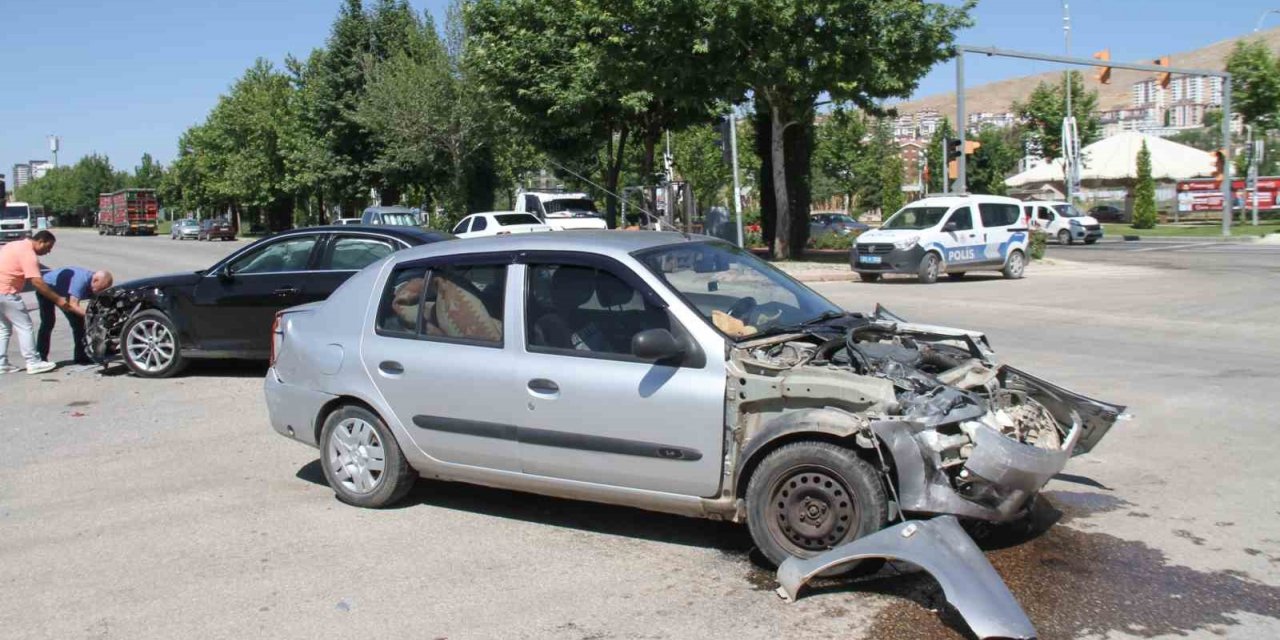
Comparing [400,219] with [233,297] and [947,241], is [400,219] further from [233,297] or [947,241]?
[233,297]

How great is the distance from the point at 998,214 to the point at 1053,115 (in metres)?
47.1

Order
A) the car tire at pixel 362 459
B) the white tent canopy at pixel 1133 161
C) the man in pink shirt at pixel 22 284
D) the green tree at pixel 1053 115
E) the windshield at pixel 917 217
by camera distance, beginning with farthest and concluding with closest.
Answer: the green tree at pixel 1053 115
the white tent canopy at pixel 1133 161
the windshield at pixel 917 217
the man in pink shirt at pixel 22 284
the car tire at pixel 362 459

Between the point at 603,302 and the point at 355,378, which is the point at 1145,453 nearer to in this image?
the point at 603,302

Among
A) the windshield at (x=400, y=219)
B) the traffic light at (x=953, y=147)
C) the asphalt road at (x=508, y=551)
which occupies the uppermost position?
the traffic light at (x=953, y=147)

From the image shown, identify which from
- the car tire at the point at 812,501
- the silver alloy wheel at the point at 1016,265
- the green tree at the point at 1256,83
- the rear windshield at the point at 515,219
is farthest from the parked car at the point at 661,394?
the green tree at the point at 1256,83

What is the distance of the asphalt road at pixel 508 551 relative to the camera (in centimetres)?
453

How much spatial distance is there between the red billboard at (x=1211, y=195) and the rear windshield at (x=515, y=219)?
4274 cm

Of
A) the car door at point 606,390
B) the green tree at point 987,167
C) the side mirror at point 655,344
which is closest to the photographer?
the side mirror at point 655,344

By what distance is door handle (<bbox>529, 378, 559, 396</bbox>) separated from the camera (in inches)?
212

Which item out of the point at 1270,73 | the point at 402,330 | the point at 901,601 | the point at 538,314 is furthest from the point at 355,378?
the point at 1270,73

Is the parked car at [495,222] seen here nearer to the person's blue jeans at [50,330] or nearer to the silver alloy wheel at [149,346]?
the person's blue jeans at [50,330]

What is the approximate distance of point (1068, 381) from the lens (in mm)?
9977

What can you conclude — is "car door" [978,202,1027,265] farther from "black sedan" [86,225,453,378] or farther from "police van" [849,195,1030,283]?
"black sedan" [86,225,453,378]

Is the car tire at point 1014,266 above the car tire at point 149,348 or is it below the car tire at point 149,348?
above
